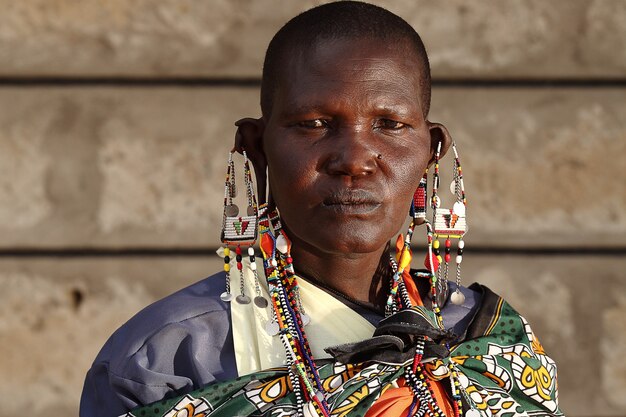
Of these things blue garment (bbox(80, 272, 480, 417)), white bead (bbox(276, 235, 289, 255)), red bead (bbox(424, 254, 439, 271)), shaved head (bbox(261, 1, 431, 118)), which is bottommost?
blue garment (bbox(80, 272, 480, 417))

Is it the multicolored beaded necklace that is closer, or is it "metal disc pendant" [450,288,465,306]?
the multicolored beaded necklace

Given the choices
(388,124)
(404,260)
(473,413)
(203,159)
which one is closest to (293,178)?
(388,124)

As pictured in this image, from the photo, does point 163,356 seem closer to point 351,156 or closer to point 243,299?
point 243,299

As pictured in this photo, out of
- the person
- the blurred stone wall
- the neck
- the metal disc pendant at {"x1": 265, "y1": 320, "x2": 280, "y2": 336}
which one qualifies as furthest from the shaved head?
the blurred stone wall

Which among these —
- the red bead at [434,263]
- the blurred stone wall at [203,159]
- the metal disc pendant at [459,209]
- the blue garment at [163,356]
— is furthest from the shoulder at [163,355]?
the blurred stone wall at [203,159]

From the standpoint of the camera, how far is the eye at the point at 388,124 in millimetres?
2238

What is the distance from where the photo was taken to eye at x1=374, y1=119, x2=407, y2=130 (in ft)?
7.34

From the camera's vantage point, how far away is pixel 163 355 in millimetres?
2201

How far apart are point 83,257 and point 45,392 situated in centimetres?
54

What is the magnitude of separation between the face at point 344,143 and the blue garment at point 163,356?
0.87ft

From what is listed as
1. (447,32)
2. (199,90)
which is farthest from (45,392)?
(447,32)

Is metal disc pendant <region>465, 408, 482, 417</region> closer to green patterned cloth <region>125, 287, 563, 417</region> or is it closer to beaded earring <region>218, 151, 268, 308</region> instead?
green patterned cloth <region>125, 287, 563, 417</region>

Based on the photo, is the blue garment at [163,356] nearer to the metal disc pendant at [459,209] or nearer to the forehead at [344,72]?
the forehead at [344,72]

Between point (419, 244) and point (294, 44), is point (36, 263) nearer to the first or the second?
point (419, 244)
